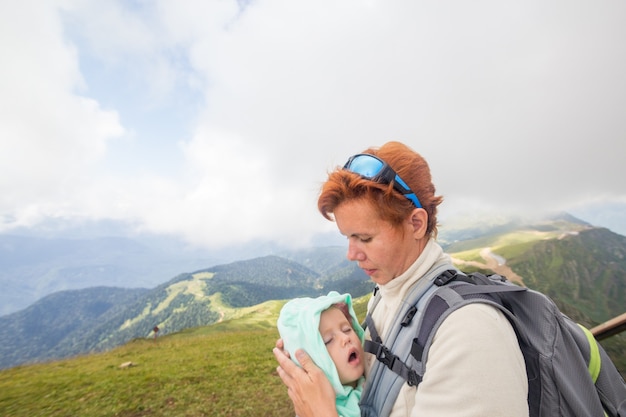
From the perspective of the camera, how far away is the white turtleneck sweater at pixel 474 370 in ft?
5.67

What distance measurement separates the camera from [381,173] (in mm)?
2744

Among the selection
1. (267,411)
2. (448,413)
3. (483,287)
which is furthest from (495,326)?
(267,411)

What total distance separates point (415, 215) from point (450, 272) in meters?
0.59

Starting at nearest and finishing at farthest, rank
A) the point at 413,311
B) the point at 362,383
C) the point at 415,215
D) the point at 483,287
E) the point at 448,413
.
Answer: the point at 448,413
the point at 483,287
the point at 413,311
the point at 415,215
the point at 362,383

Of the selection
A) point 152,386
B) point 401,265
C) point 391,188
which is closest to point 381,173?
point 391,188

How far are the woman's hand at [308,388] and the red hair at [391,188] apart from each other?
164 centimetres

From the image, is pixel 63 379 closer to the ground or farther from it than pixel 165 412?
farther from it

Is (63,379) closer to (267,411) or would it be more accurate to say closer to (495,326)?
(267,411)

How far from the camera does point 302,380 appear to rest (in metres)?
2.78

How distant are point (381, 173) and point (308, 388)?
2.15 m

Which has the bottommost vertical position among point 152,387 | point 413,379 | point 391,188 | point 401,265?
point 152,387

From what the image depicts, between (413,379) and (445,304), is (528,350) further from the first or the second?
(413,379)

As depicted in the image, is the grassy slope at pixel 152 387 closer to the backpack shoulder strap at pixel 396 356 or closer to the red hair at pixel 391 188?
the backpack shoulder strap at pixel 396 356

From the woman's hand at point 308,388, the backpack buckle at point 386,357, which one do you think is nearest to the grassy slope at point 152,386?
the woman's hand at point 308,388
